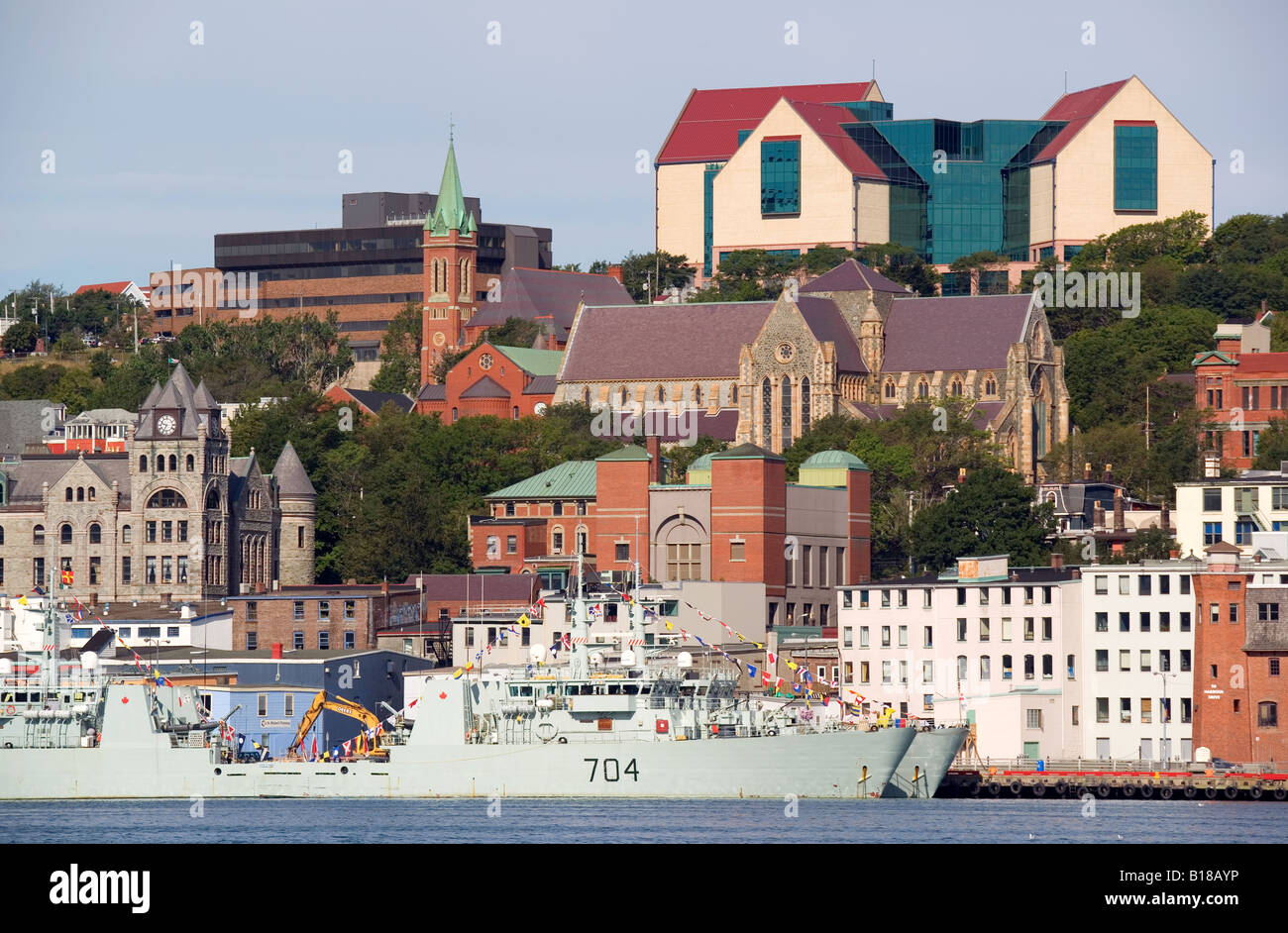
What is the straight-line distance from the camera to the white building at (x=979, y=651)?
9112 cm

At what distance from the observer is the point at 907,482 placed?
472 ft

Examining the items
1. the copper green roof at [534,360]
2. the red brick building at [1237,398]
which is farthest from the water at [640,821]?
the copper green roof at [534,360]

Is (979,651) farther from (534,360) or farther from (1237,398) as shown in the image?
(534,360)

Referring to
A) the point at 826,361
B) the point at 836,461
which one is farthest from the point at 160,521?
the point at 826,361

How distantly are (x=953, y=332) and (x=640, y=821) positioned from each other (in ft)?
363

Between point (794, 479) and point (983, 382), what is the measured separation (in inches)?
1064

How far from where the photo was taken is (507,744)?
7612 cm

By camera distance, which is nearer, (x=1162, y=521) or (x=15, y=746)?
(x=15, y=746)

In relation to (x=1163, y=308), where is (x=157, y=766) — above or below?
below

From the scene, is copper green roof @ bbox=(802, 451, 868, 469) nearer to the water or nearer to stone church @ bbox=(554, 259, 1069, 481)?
stone church @ bbox=(554, 259, 1069, 481)

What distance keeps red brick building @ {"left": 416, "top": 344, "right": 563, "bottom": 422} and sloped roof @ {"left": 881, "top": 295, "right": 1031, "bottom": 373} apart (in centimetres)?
2658

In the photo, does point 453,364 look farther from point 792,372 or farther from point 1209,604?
point 1209,604
